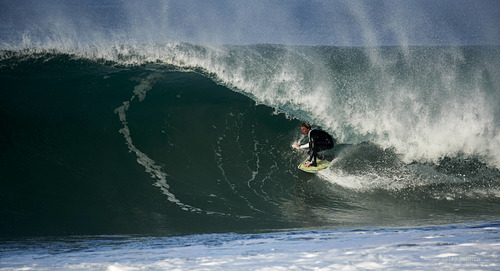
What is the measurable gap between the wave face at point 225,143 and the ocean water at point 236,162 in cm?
3

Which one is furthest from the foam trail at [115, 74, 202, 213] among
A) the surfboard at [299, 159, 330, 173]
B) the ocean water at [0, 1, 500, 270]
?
the surfboard at [299, 159, 330, 173]

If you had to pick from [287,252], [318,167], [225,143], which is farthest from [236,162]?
[287,252]

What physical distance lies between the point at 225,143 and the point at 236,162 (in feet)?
1.98

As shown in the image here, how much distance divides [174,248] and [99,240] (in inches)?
42.2

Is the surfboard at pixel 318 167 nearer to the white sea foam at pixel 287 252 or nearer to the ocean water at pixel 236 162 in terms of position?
the ocean water at pixel 236 162

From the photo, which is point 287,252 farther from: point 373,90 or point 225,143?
point 373,90

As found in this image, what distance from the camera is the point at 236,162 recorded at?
743 cm

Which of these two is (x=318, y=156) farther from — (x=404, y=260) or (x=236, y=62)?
(x=236, y=62)

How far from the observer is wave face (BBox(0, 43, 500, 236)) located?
5.88 metres

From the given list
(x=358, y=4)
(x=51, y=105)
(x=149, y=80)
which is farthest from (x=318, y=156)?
(x=358, y=4)

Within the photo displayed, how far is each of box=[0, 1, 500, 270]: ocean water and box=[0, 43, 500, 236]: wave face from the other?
3cm

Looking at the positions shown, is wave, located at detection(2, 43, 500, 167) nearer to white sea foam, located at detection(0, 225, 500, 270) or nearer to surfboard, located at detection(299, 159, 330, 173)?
surfboard, located at detection(299, 159, 330, 173)

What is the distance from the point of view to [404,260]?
3.34 m

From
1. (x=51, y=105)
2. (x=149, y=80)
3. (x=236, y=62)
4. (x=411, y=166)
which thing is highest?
(x=236, y=62)
